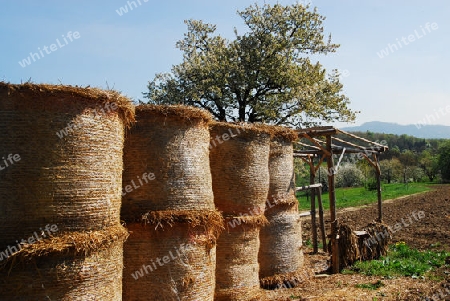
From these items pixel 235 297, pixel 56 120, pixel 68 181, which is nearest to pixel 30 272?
pixel 68 181

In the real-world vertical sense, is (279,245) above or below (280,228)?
below

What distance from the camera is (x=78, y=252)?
16.2 feet

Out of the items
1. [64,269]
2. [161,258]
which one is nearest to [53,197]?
[64,269]

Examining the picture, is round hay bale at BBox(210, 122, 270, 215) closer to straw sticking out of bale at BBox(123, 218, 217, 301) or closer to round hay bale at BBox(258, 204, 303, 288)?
round hay bale at BBox(258, 204, 303, 288)

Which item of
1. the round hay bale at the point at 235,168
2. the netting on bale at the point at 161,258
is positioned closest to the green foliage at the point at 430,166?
the round hay bale at the point at 235,168

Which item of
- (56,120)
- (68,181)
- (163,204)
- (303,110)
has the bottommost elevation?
(163,204)

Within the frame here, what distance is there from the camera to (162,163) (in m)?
6.61

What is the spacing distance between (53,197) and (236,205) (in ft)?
14.3

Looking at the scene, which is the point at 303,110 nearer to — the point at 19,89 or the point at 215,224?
the point at 215,224

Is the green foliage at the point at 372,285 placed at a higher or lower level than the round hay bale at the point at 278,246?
lower

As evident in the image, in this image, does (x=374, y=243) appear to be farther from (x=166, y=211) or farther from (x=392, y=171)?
(x=392, y=171)

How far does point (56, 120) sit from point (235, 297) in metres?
5.15

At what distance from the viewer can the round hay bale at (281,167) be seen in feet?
34.1

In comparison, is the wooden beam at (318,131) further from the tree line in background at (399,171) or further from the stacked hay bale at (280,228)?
the tree line in background at (399,171)
